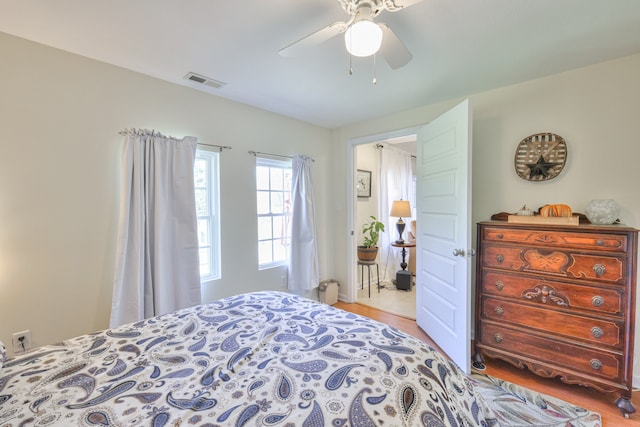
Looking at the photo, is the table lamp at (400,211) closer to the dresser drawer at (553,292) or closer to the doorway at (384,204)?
the doorway at (384,204)

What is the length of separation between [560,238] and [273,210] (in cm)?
256

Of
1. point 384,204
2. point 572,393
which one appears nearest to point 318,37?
point 572,393

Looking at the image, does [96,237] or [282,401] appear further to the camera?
[96,237]

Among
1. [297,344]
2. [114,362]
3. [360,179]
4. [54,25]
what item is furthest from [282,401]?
[360,179]

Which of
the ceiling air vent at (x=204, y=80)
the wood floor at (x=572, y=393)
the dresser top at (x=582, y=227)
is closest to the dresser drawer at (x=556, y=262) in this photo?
the dresser top at (x=582, y=227)

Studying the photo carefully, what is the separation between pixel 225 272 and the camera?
264cm

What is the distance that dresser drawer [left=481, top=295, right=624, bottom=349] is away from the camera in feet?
5.50

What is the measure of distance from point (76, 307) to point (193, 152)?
1398 mm

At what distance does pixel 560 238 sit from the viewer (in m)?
1.82

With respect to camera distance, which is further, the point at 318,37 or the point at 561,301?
the point at 561,301

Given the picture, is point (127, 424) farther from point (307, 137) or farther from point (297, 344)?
point (307, 137)

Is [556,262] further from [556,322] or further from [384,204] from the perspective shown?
[384,204]

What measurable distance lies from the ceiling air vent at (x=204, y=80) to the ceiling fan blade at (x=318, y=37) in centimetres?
104

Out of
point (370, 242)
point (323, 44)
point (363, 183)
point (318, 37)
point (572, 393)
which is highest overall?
point (323, 44)
